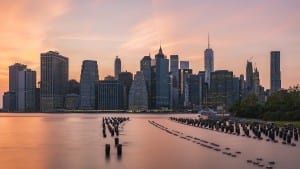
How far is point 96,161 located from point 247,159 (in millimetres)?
13793

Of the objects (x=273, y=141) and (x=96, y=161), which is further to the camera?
(x=273, y=141)

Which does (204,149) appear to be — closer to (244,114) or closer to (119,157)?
(119,157)

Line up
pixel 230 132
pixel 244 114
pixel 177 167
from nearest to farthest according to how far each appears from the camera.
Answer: pixel 177 167 < pixel 230 132 < pixel 244 114

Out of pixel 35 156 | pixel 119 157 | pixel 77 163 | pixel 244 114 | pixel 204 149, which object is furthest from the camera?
pixel 244 114

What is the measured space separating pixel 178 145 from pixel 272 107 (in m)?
76.1

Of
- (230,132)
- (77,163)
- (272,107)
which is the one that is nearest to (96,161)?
(77,163)

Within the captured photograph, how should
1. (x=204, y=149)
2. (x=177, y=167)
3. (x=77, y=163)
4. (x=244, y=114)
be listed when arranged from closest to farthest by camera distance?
(x=177, y=167) → (x=77, y=163) → (x=204, y=149) → (x=244, y=114)

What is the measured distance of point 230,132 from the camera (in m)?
91.0

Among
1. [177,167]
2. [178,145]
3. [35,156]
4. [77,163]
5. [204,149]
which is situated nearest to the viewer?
[177,167]

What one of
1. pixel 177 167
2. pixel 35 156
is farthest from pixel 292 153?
pixel 35 156

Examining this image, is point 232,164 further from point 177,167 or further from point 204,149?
point 204,149

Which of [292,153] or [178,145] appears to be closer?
[292,153]

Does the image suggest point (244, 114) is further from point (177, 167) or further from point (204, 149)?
point (177, 167)

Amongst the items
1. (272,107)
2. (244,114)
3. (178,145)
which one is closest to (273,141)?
(178,145)
